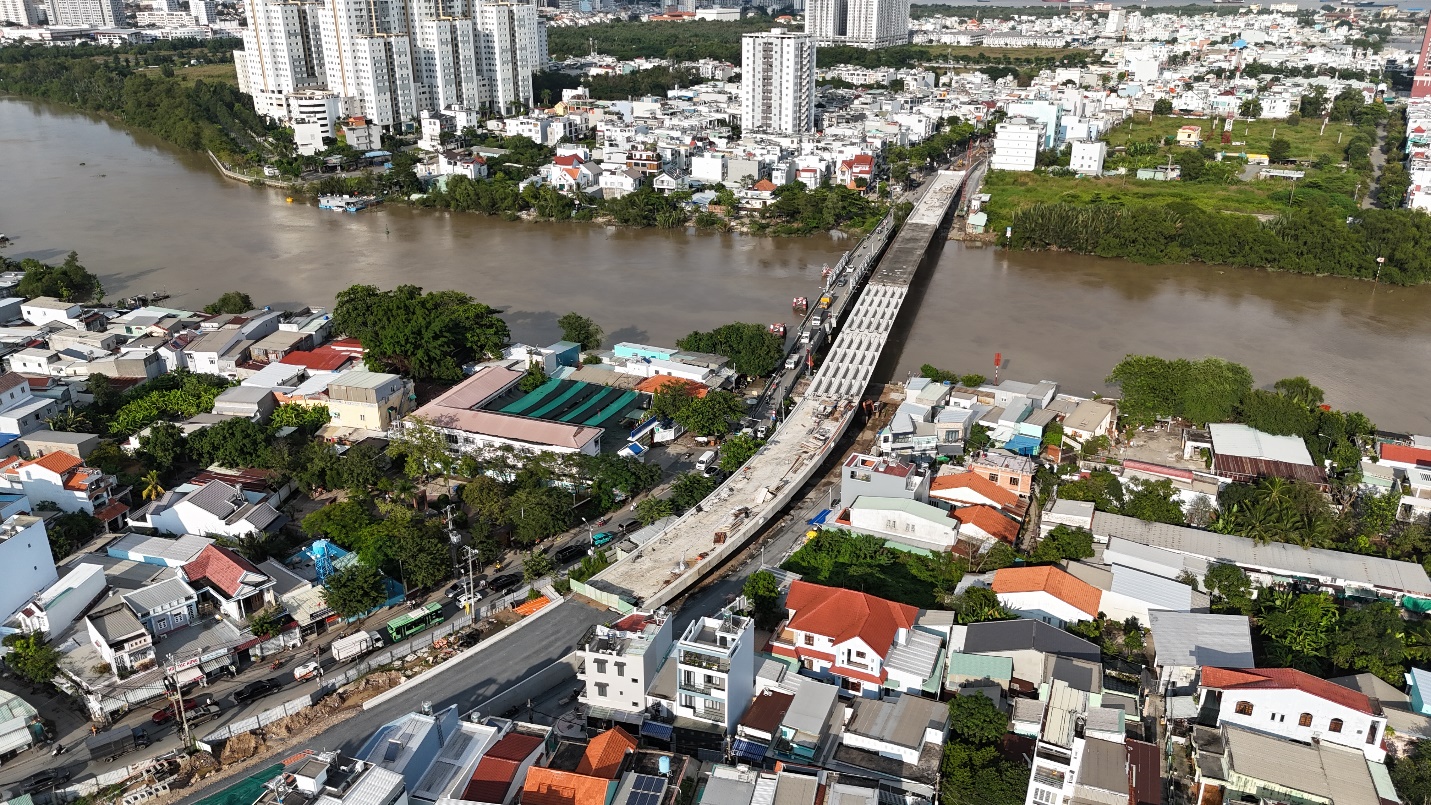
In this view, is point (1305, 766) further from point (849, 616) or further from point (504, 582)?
point (504, 582)

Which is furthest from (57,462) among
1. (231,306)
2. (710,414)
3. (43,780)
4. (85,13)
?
(85,13)

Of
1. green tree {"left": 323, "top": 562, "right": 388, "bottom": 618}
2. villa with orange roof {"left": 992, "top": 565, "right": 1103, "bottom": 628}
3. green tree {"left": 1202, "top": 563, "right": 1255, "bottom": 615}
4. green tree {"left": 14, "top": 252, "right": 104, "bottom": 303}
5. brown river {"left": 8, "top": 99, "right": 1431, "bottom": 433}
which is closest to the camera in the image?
villa with orange roof {"left": 992, "top": 565, "right": 1103, "bottom": 628}

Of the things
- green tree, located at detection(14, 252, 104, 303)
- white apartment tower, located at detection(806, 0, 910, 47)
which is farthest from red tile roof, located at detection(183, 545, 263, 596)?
white apartment tower, located at detection(806, 0, 910, 47)

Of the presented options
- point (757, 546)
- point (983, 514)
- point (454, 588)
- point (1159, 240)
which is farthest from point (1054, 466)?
point (1159, 240)

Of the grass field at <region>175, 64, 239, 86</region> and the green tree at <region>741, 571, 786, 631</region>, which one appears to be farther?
the grass field at <region>175, 64, 239, 86</region>

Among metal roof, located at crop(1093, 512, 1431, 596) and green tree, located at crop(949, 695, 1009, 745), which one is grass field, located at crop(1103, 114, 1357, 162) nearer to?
metal roof, located at crop(1093, 512, 1431, 596)

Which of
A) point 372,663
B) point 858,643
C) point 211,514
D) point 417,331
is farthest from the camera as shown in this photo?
point 417,331

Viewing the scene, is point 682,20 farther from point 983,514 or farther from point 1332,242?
point 983,514

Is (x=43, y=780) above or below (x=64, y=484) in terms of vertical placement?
below
